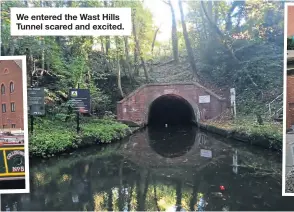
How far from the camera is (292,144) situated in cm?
504

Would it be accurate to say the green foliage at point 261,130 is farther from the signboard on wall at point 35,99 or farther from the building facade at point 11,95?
the building facade at point 11,95

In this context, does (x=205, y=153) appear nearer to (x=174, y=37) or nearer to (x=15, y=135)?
(x=174, y=37)

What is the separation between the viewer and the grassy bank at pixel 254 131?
7.87 m

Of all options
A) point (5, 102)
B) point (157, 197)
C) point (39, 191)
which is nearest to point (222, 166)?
point (157, 197)

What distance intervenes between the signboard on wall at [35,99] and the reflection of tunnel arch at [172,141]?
3.81 meters

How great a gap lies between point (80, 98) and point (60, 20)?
3.38 meters

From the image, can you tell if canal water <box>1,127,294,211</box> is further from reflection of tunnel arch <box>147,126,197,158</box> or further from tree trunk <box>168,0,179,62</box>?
tree trunk <box>168,0,179,62</box>

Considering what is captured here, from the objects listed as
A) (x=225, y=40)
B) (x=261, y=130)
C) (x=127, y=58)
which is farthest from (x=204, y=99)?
(x=127, y=58)

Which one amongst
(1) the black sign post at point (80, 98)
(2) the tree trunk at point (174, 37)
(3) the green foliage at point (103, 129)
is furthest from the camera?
(3) the green foliage at point (103, 129)

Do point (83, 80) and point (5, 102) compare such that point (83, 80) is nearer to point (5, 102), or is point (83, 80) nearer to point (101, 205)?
point (5, 102)

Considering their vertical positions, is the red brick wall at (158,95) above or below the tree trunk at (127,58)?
below

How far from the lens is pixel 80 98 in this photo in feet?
26.6

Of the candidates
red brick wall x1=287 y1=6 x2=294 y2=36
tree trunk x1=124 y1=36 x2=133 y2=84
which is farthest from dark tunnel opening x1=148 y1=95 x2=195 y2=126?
red brick wall x1=287 y1=6 x2=294 y2=36


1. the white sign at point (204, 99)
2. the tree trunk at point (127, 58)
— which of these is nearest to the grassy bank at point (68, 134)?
the tree trunk at point (127, 58)
